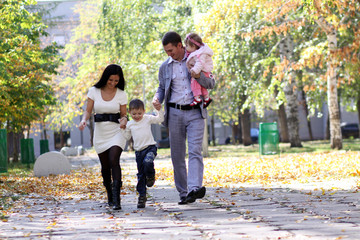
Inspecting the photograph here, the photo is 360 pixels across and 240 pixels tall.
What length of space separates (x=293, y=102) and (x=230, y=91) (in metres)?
3.13

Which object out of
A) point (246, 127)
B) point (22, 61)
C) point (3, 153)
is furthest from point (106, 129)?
point (246, 127)

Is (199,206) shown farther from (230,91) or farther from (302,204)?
(230,91)

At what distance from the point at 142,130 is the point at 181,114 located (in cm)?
55

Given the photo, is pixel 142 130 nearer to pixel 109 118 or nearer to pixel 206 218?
pixel 109 118

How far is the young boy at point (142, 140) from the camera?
811 cm

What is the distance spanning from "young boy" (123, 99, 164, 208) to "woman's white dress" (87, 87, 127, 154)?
0.39ft

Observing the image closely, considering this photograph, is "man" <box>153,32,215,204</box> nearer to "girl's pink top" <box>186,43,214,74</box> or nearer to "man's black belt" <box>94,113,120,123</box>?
"girl's pink top" <box>186,43,214,74</box>

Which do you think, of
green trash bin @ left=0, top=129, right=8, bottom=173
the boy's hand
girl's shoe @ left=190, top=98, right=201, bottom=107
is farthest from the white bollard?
girl's shoe @ left=190, top=98, right=201, bottom=107

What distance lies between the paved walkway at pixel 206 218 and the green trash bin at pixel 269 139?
45.2ft

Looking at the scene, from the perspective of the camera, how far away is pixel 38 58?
799 inches

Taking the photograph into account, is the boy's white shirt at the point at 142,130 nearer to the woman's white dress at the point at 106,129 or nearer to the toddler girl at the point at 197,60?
the woman's white dress at the point at 106,129

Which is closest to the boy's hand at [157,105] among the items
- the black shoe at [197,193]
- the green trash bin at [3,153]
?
the black shoe at [197,193]

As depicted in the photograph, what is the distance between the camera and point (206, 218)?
22.4 ft

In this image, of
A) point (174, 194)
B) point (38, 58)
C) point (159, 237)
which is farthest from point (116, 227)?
point (38, 58)
